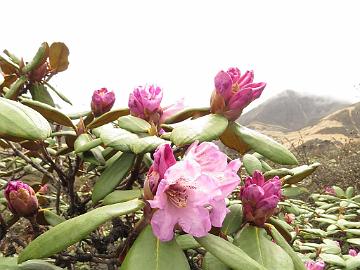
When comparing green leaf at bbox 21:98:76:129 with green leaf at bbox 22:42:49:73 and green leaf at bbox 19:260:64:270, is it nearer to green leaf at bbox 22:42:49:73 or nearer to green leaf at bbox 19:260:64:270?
green leaf at bbox 22:42:49:73

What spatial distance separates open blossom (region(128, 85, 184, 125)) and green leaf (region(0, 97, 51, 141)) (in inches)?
17.4

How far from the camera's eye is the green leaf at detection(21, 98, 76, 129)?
1172 millimetres

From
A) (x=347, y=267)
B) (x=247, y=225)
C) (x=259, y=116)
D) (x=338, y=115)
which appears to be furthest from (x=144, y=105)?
(x=259, y=116)

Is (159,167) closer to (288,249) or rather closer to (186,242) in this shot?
(186,242)

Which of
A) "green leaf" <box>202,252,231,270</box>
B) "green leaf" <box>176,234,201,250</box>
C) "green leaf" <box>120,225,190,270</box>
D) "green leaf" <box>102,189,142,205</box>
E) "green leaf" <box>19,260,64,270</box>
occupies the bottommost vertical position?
"green leaf" <box>19,260,64,270</box>

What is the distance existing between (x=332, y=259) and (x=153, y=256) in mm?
1602

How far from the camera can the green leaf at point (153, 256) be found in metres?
0.79

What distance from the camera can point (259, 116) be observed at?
7394cm

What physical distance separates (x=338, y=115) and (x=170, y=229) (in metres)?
47.0

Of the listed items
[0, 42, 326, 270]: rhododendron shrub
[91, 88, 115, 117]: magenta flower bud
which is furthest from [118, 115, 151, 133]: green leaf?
[91, 88, 115, 117]: magenta flower bud

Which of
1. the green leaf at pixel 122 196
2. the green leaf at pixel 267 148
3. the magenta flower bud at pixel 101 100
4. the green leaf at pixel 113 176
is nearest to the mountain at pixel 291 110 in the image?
the magenta flower bud at pixel 101 100

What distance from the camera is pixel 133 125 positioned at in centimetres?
112

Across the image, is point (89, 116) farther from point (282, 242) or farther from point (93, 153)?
point (282, 242)

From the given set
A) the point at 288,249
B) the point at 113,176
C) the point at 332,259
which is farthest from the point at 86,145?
the point at 332,259
